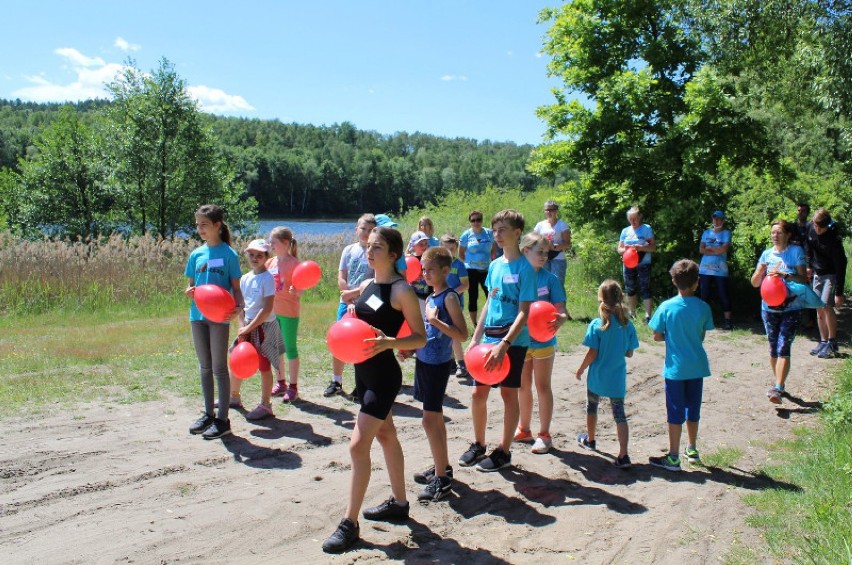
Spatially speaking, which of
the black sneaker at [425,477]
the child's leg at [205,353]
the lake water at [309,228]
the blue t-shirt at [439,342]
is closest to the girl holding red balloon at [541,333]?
the blue t-shirt at [439,342]

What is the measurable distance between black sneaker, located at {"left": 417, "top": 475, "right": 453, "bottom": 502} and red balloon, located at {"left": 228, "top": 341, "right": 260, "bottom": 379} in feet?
7.08

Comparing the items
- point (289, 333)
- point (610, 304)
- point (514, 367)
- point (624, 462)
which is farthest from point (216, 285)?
point (624, 462)

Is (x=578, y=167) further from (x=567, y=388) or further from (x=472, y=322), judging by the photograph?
(x=567, y=388)

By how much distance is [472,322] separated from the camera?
428 inches

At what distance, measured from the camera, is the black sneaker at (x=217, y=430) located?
6145mm

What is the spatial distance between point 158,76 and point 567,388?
24.8m

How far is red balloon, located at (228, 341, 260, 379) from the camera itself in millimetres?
6168

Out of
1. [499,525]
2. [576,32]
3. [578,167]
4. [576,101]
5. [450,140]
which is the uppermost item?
[450,140]

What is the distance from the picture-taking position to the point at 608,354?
5766mm

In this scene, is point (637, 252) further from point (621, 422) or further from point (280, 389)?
point (280, 389)

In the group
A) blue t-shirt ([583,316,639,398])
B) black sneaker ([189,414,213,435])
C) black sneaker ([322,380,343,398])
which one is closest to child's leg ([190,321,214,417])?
black sneaker ([189,414,213,435])

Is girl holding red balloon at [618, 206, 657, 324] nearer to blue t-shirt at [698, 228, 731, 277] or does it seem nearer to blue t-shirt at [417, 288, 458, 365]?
blue t-shirt at [698, 228, 731, 277]

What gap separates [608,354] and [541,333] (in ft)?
2.57

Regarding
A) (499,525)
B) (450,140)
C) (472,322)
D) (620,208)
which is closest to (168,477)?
(499,525)
